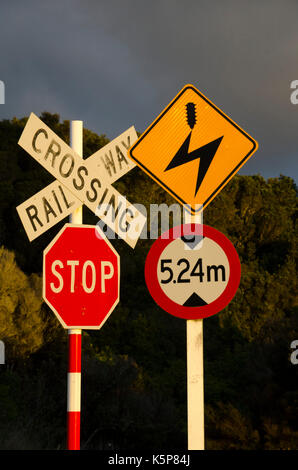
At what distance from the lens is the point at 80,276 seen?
533cm

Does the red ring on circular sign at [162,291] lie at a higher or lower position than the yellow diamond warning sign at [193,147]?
lower

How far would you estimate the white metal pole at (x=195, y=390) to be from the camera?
429cm

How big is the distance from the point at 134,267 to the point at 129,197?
12.4ft

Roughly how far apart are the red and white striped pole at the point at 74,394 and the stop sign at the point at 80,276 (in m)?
0.16

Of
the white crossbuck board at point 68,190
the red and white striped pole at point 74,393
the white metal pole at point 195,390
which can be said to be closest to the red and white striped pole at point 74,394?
the red and white striped pole at point 74,393

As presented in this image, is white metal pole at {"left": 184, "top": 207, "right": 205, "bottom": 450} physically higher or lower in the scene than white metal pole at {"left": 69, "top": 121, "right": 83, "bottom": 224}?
lower

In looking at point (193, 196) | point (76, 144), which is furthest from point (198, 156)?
point (76, 144)

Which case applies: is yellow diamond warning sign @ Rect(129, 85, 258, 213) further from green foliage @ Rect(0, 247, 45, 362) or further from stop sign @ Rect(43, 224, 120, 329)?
green foliage @ Rect(0, 247, 45, 362)

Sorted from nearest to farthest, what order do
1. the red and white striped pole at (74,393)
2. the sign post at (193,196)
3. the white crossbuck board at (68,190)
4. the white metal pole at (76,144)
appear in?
the sign post at (193,196) < the red and white striped pole at (74,393) < the white crossbuck board at (68,190) < the white metal pole at (76,144)

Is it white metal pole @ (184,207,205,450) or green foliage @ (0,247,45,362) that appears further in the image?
green foliage @ (0,247,45,362)

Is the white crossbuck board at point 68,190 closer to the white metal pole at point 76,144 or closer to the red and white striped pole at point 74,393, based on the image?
the white metal pole at point 76,144

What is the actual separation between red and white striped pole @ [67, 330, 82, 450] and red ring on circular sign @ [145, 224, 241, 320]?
105 cm

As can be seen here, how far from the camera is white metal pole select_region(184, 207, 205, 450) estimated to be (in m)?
4.29

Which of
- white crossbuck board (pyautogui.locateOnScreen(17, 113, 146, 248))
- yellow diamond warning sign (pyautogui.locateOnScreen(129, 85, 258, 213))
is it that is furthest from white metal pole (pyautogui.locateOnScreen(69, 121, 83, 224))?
yellow diamond warning sign (pyautogui.locateOnScreen(129, 85, 258, 213))
